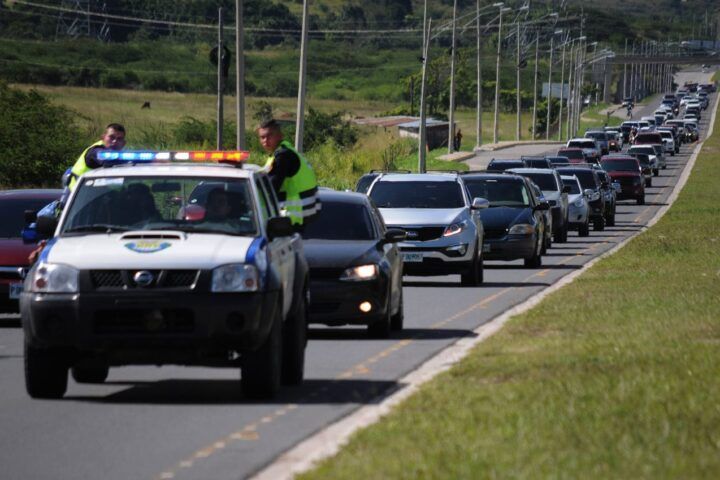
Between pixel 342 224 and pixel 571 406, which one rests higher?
pixel 342 224

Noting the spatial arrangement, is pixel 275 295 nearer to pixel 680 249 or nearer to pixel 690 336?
pixel 690 336

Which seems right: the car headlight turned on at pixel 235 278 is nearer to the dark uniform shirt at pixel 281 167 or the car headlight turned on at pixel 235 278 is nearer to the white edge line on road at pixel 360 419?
the white edge line on road at pixel 360 419

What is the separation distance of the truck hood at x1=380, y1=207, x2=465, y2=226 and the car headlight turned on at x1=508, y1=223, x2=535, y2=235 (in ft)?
11.5

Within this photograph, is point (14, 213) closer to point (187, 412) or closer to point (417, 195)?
point (417, 195)

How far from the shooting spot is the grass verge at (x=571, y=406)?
9.18 metres

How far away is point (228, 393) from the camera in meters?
13.3

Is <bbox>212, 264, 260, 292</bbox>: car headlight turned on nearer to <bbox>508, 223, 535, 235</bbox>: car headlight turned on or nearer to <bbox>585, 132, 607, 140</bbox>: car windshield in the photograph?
<bbox>508, 223, 535, 235</bbox>: car headlight turned on

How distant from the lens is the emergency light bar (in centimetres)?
1369

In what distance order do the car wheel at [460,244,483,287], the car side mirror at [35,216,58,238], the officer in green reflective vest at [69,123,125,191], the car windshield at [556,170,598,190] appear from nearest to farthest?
the car side mirror at [35,216,58,238] < the officer in green reflective vest at [69,123,125,191] < the car wheel at [460,244,483,287] < the car windshield at [556,170,598,190]

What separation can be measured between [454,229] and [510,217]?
483 centimetres

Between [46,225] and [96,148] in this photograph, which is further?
[96,148]

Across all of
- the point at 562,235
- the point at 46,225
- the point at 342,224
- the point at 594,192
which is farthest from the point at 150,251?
the point at 594,192

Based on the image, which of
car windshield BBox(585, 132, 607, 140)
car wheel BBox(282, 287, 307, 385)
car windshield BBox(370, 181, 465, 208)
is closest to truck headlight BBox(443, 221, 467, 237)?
car windshield BBox(370, 181, 465, 208)

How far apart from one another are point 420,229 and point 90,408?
47.5ft
